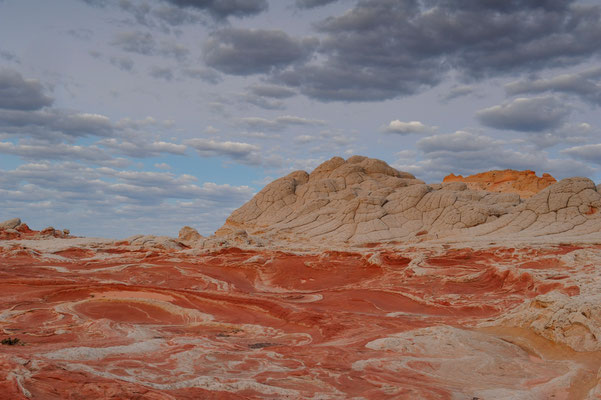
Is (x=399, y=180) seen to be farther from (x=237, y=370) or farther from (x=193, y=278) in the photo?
(x=237, y=370)

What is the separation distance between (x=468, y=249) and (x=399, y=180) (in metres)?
17.6

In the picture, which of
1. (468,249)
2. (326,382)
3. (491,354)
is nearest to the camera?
(326,382)

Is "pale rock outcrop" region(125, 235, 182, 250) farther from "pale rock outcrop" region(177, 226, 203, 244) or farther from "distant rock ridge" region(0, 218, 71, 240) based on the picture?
"distant rock ridge" region(0, 218, 71, 240)

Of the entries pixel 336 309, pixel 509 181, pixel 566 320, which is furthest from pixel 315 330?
pixel 509 181

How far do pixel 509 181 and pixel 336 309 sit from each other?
7144 centimetres

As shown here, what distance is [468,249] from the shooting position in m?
23.6

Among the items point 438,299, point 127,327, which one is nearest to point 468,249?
point 438,299

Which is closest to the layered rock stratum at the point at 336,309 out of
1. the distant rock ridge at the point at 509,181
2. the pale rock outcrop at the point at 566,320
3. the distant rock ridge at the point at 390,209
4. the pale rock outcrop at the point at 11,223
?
the pale rock outcrop at the point at 566,320

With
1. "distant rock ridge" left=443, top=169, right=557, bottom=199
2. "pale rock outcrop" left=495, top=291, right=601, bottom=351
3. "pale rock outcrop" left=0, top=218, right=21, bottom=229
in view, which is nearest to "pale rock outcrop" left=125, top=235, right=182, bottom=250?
"pale rock outcrop" left=0, top=218, right=21, bottom=229

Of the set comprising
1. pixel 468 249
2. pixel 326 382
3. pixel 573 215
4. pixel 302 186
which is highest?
pixel 302 186

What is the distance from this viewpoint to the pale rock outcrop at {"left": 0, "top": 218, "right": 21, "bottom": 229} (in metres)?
41.5

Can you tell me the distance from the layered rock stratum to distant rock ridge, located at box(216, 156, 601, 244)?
14cm

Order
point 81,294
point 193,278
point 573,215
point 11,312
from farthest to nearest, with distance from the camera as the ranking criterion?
point 573,215
point 193,278
point 81,294
point 11,312

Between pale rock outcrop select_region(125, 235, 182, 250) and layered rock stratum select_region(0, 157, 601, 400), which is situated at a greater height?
pale rock outcrop select_region(125, 235, 182, 250)
